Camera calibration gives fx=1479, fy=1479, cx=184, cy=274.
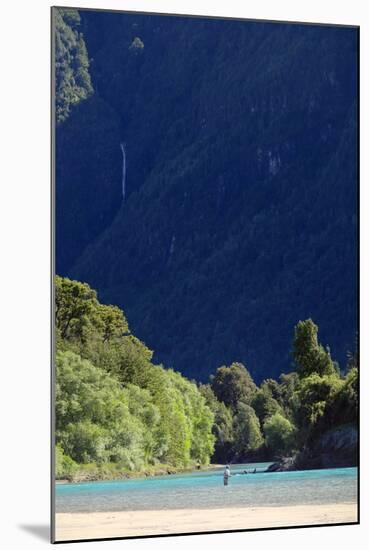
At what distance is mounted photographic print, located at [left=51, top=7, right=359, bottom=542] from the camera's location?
13.4m

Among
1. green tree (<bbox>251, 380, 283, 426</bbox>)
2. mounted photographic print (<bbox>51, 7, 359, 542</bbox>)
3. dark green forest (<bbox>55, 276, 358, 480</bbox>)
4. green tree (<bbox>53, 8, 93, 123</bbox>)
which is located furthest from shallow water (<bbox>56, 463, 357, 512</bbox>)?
green tree (<bbox>53, 8, 93, 123</bbox>)

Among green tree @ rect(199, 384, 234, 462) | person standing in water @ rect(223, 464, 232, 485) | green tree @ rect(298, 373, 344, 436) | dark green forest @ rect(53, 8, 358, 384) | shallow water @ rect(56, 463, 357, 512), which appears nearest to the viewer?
shallow water @ rect(56, 463, 357, 512)

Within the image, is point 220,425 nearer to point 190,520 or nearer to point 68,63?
point 190,520

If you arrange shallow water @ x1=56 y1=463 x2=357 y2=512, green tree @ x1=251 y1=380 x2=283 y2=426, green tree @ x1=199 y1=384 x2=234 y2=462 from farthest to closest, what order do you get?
green tree @ x1=251 y1=380 x2=283 y2=426, green tree @ x1=199 y1=384 x2=234 y2=462, shallow water @ x1=56 y1=463 x2=357 y2=512

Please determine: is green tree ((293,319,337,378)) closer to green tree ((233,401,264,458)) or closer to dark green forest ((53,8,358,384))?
dark green forest ((53,8,358,384))

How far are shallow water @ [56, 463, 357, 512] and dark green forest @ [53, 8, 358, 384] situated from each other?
653mm

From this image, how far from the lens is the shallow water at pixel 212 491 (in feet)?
43.6

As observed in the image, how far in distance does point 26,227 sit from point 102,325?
49.0 inches

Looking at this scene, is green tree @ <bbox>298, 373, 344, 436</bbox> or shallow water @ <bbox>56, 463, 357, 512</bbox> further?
green tree @ <bbox>298, 373, 344, 436</bbox>

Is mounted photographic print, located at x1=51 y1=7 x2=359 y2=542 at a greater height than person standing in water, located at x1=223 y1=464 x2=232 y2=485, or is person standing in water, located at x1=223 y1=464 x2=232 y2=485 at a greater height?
mounted photographic print, located at x1=51 y1=7 x2=359 y2=542

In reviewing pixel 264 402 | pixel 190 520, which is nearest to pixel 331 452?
pixel 264 402

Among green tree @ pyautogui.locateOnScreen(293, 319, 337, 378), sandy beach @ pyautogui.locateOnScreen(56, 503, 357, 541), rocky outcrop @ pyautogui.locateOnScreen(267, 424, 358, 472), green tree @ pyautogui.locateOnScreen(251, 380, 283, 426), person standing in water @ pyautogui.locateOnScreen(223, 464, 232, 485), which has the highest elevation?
green tree @ pyautogui.locateOnScreen(293, 319, 337, 378)

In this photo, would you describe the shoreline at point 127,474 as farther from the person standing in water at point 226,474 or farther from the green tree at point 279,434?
the green tree at point 279,434

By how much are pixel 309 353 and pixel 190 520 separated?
1.97 metres
